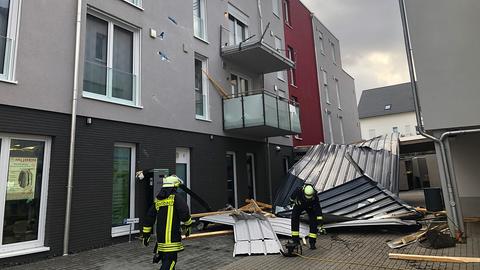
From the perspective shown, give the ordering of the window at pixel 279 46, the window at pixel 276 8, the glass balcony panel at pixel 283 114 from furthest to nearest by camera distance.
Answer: the window at pixel 276 8 → the window at pixel 279 46 → the glass balcony panel at pixel 283 114

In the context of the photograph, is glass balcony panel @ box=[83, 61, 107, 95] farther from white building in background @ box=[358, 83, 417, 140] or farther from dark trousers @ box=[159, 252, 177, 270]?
white building in background @ box=[358, 83, 417, 140]

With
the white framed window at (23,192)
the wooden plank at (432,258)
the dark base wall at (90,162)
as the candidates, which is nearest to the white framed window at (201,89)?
the dark base wall at (90,162)

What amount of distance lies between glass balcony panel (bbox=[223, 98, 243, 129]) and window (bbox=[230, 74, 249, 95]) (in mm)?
1530

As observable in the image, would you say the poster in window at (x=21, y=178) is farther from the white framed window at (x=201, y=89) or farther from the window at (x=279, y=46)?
the window at (x=279, y=46)

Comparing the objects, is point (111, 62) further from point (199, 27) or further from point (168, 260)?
point (168, 260)

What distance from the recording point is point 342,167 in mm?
13781

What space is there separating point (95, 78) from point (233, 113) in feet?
19.4

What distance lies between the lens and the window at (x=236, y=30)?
1614 centimetres

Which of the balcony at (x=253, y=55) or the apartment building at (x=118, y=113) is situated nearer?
the apartment building at (x=118, y=113)

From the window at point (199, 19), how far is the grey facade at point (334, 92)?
45.4ft

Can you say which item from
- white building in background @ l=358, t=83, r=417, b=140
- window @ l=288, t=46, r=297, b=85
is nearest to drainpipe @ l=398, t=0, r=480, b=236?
window @ l=288, t=46, r=297, b=85

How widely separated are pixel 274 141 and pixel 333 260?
37.3ft

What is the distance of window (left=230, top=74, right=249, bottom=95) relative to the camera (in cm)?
1577

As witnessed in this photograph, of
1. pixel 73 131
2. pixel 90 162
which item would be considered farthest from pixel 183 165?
pixel 73 131
